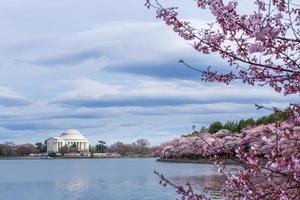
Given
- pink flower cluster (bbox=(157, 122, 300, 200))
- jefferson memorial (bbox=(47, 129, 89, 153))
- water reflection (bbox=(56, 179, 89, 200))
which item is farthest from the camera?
jefferson memorial (bbox=(47, 129, 89, 153))

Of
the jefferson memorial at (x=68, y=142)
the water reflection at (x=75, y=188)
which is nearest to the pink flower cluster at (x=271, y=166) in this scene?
the water reflection at (x=75, y=188)

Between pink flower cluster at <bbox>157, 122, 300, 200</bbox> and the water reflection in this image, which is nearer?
pink flower cluster at <bbox>157, 122, 300, 200</bbox>

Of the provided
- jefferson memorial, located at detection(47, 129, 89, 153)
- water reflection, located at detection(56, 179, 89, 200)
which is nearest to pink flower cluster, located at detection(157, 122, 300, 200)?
water reflection, located at detection(56, 179, 89, 200)

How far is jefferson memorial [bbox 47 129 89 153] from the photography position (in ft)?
564

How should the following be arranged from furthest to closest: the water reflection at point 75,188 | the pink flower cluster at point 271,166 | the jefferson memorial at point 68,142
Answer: the jefferson memorial at point 68,142 → the water reflection at point 75,188 → the pink flower cluster at point 271,166

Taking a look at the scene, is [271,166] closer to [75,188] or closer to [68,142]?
[75,188]

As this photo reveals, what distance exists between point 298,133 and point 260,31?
781 mm

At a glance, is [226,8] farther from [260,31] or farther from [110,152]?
[110,152]

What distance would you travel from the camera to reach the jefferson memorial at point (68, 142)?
172 metres

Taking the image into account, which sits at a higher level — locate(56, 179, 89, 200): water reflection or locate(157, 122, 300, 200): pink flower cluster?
locate(157, 122, 300, 200): pink flower cluster

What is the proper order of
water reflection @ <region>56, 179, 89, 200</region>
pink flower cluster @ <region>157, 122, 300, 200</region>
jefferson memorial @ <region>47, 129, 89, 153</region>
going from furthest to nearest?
1. jefferson memorial @ <region>47, 129, 89, 153</region>
2. water reflection @ <region>56, 179, 89, 200</region>
3. pink flower cluster @ <region>157, 122, 300, 200</region>

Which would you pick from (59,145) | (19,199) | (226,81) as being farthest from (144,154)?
(226,81)

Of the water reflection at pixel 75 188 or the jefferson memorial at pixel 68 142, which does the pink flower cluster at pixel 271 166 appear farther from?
the jefferson memorial at pixel 68 142

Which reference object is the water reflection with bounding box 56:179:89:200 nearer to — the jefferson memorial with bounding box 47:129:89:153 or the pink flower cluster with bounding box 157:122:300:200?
the pink flower cluster with bounding box 157:122:300:200
